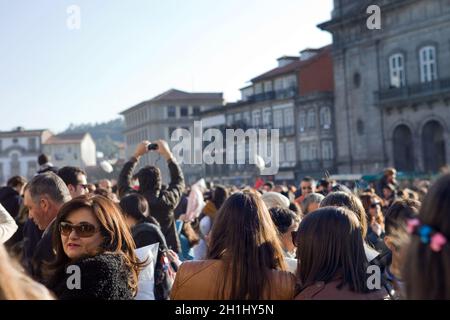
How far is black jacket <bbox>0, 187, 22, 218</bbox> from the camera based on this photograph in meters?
7.82

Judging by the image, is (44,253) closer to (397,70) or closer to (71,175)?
(71,175)

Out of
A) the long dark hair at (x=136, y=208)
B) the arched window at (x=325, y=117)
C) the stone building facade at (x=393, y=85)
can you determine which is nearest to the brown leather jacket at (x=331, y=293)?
the long dark hair at (x=136, y=208)

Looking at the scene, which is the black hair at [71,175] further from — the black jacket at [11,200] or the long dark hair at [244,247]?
the long dark hair at [244,247]

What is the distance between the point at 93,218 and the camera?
12.4ft

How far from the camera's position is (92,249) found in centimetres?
369

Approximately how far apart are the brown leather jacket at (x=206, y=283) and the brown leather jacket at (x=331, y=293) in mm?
105

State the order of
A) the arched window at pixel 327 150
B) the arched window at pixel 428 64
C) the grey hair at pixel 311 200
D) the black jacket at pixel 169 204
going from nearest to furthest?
1. the black jacket at pixel 169 204
2. the grey hair at pixel 311 200
3. the arched window at pixel 428 64
4. the arched window at pixel 327 150

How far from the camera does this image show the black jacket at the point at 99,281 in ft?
10.6

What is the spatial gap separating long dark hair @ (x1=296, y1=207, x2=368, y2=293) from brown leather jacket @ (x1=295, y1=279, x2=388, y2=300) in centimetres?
3

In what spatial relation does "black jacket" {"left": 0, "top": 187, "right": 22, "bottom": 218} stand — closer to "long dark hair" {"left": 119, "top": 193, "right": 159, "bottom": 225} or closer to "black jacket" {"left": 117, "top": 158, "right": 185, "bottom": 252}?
"black jacket" {"left": 117, "top": 158, "right": 185, "bottom": 252}

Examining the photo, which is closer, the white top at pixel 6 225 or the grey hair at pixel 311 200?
the white top at pixel 6 225

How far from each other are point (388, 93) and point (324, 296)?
1466 inches

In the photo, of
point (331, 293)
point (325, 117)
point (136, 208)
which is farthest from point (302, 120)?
point (331, 293)
